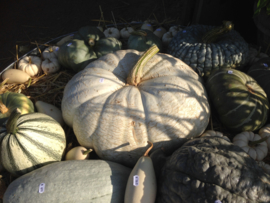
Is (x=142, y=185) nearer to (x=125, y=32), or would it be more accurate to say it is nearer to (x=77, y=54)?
(x=77, y=54)

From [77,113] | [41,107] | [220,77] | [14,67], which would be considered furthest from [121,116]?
[14,67]

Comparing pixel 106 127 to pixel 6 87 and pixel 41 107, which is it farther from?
pixel 6 87

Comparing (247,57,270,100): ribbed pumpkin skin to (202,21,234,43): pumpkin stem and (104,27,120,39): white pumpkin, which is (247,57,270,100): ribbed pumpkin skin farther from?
(104,27,120,39): white pumpkin

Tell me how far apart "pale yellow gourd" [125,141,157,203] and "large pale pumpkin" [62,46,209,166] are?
11.4 inches

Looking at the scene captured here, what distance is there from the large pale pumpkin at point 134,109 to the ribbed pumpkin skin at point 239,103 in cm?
27

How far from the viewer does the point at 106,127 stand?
1.80 meters

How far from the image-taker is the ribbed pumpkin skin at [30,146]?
168cm

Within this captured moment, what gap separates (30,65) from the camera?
3.07 meters

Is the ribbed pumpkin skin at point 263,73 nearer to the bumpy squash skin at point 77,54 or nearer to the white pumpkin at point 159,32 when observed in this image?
the white pumpkin at point 159,32

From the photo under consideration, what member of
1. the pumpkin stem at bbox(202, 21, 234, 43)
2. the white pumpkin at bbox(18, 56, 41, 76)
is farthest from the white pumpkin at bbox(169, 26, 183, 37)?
the white pumpkin at bbox(18, 56, 41, 76)

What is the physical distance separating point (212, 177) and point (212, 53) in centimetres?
168

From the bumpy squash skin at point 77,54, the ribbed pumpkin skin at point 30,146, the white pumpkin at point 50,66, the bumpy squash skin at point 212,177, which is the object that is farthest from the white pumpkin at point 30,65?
the bumpy squash skin at point 212,177

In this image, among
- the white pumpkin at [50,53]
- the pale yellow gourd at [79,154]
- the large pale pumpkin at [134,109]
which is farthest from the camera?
the white pumpkin at [50,53]

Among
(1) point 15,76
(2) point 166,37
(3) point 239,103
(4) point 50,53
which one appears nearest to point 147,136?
(3) point 239,103
